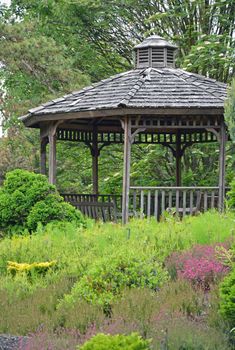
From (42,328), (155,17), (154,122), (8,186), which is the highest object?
(155,17)

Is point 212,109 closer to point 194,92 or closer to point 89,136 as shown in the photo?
point 194,92

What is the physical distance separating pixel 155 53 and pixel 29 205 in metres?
5.77

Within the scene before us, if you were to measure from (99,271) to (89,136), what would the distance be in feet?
38.4

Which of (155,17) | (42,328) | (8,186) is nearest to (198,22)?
(155,17)

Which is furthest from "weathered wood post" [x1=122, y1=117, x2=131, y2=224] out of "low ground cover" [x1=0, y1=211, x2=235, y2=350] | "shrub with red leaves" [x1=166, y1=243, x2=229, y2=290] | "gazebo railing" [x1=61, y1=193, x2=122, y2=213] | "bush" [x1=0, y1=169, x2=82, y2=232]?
"shrub with red leaves" [x1=166, y1=243, x2=229, y2=290]

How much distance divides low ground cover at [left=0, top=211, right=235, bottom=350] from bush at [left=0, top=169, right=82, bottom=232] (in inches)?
88.3

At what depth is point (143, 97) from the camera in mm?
15805

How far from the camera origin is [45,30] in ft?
82.7

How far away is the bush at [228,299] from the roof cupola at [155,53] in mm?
11137

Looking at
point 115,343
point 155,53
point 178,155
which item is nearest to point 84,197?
point 178,155

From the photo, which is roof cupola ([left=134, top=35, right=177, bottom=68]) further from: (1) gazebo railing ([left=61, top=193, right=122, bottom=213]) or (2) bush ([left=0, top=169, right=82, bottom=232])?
(2) bush ([left=0, top=169, right=82, bottom=232])

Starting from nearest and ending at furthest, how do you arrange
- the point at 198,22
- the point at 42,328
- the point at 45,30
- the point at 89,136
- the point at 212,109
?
the point at 42,328 < the point at 212,109 < the point at 89,136 < the point at 198,22 < the point at 45,30

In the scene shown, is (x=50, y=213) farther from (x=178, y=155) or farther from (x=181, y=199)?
(x=178, y=155)

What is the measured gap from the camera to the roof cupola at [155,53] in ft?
58.3
